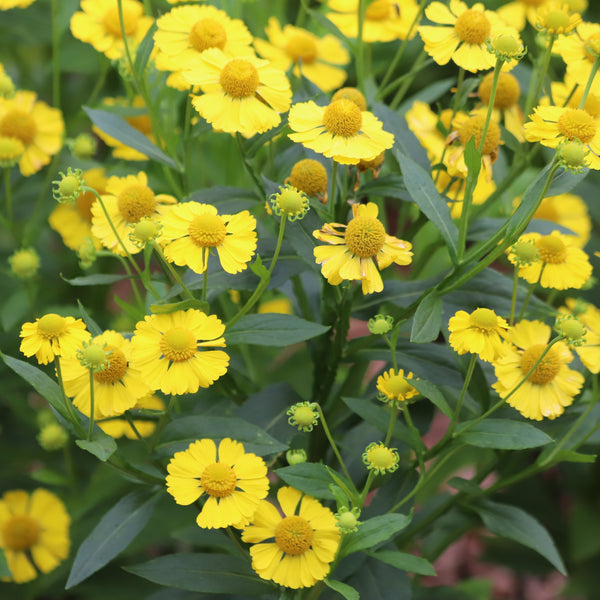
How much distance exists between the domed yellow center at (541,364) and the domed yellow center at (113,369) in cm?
34

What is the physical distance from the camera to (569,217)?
40.8 inches

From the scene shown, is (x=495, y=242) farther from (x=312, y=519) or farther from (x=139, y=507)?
(x=139, y=507)

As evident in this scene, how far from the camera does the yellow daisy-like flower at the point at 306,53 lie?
915 mm

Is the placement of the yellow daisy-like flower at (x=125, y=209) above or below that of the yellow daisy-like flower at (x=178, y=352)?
above

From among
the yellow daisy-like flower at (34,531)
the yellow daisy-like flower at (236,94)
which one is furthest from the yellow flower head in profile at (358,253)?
the yellow daisy-like flower at (34,531)

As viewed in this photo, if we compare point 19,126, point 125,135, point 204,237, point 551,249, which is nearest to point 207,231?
point 204,237

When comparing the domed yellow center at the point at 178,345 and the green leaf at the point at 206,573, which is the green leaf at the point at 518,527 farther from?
the domed yellow center at the point at 178,345

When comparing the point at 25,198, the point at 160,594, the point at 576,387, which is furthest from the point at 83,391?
the point at 25,198

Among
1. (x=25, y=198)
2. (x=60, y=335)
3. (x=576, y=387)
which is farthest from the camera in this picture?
(x=25, y=198)

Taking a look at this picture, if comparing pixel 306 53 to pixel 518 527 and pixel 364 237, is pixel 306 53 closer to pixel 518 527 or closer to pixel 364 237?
pixel 364 237

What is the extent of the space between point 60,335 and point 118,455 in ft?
0.39

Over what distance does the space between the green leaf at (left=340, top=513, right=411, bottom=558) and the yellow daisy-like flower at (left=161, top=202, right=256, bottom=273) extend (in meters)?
0.22

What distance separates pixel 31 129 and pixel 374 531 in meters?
0.62

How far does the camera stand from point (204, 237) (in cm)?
57
